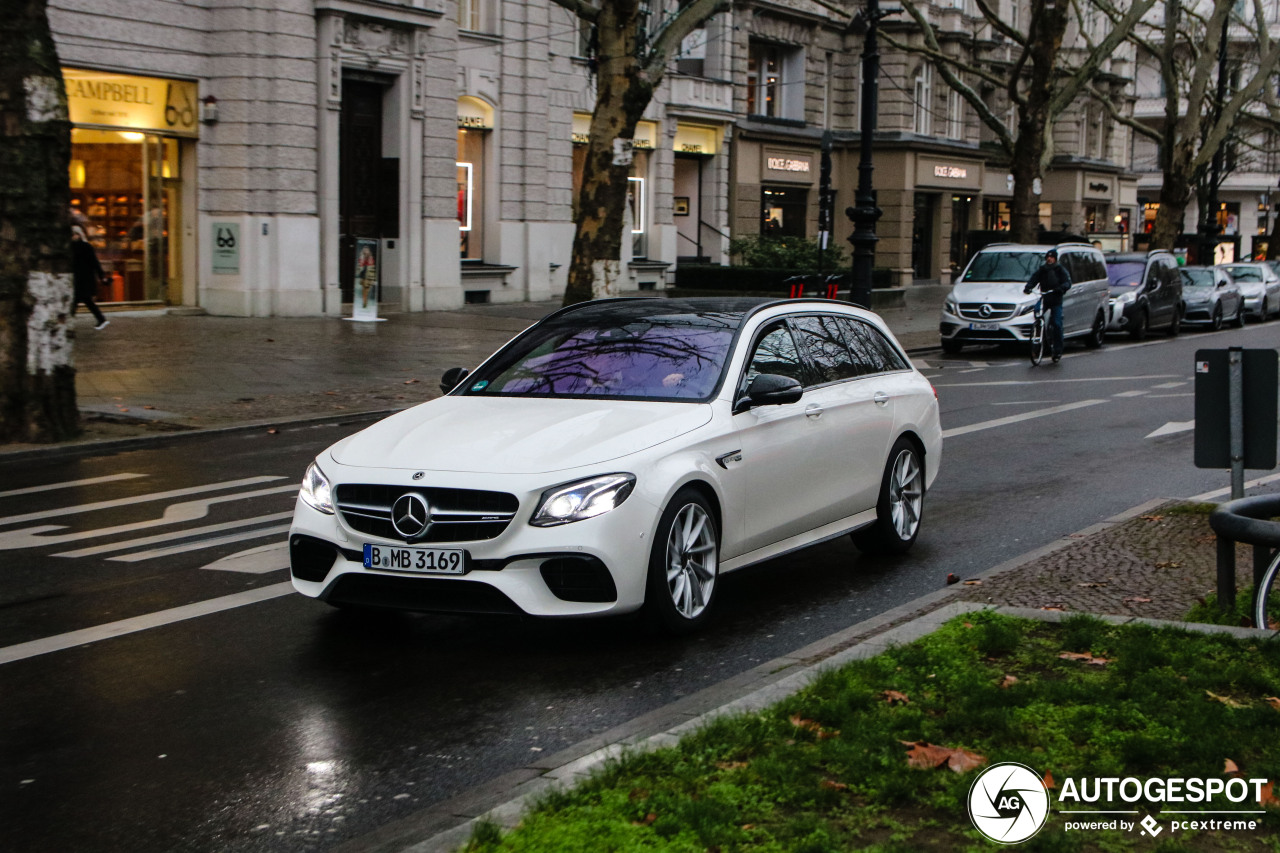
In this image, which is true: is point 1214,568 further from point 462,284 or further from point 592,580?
point 462,284

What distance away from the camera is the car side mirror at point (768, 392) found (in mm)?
7395

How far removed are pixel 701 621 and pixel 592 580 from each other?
2.75 feet

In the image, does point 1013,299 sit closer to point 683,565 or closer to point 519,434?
point 683,565

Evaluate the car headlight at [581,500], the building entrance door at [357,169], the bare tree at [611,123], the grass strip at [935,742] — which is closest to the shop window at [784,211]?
the building entrance door at [357,169]

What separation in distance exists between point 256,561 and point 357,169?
22.4 m

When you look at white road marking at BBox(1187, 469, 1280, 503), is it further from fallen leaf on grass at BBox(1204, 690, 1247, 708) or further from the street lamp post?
the street lamp post

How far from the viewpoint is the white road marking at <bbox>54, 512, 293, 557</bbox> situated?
871 cm

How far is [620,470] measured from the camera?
6531 millimetres

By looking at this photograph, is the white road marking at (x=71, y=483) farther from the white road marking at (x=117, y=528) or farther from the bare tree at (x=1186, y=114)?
the bare tree at (x=1186, y=114)

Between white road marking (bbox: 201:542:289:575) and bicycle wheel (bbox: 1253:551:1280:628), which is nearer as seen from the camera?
bicycle wheel (bbox: 1253:551:1280:628)

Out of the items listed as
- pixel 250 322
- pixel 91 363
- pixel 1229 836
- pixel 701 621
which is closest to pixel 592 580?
pixel 701 621

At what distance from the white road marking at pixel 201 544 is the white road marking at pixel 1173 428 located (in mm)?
9001

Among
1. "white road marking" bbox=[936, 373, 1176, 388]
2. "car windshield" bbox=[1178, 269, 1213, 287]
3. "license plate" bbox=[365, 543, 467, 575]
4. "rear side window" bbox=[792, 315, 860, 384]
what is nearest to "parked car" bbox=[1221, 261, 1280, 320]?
"car windshield" bbox=[1178, 269, 1213, 287]

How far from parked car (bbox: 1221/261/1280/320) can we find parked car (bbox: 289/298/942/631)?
109ft
